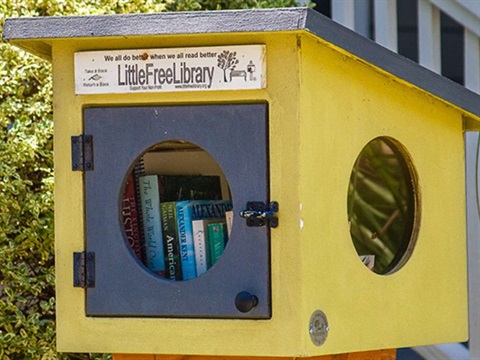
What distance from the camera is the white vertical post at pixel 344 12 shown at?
18.0 feet

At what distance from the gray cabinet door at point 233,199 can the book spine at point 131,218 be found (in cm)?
7

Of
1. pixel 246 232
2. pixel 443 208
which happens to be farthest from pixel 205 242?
pixel 443 208

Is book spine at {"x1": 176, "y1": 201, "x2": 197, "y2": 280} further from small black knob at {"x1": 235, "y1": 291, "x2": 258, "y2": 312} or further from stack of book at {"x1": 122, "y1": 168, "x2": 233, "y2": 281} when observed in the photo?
small black knob at {"x1": 235, "y1": 291, "x2": 258, "y2": 312}

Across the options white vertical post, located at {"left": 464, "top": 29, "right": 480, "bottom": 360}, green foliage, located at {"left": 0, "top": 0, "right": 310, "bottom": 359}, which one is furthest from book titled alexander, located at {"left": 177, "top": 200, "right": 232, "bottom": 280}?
white vertical post, located at {"left": 464, "top": 29, "right": 480, "bottom": 360}

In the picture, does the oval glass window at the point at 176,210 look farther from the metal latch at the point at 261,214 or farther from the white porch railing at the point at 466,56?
the white porch railing at the point at 466,56

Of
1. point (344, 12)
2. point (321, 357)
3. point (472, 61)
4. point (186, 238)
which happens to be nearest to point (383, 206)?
point (321, 357)

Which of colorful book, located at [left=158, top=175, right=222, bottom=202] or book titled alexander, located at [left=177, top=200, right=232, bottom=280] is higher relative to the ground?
colorful book, located at [left=158, top=175, right=222, bottom=202]

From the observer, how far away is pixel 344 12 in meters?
5.50

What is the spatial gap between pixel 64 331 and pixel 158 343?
26 cm

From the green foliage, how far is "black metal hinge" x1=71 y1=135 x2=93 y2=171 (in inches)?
45.8

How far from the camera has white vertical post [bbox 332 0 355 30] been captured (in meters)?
5.50

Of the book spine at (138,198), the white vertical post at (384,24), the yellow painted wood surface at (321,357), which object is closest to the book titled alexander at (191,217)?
the book spine at (138,198)

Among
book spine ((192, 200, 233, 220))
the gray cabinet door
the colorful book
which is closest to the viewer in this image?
the gray cabinet door

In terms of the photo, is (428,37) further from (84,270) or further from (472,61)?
(84,270)
